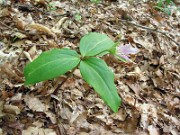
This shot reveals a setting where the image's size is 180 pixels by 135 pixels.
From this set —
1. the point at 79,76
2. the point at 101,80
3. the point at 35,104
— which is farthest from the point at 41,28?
the point at 101,80

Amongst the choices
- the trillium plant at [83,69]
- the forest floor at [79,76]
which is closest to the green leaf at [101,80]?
the trillium plant at [83,69]

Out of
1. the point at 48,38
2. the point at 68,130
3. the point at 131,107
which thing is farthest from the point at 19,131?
the point at 48,38

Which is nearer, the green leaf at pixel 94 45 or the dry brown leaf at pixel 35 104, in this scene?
the green leaf at pixel 94 45

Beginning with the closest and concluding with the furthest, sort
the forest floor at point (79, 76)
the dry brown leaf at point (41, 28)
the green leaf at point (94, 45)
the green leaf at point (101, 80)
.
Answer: the green leaf at point (101, 80)
the green leaf at point (94, 45)
the forest floor at point (79, 76)
the dry brown leaf at point (41, 28)

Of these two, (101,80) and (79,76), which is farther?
(79,76)

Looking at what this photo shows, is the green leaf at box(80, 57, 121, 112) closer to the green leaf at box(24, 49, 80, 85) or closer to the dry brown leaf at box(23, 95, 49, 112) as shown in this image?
the green leaf at box(24, 49, 80, 85)

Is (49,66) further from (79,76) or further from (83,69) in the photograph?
(79,76)

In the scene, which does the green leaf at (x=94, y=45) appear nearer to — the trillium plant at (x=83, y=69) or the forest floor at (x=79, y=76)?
the trillium plant at (x=83, y=69)
